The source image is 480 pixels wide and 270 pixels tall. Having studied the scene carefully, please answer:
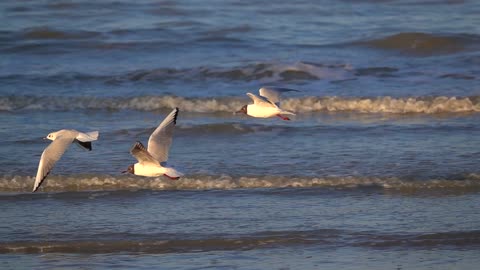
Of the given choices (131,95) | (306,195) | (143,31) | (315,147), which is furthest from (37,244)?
(143,31)

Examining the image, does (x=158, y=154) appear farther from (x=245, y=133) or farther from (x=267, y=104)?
(x=245, y=133)

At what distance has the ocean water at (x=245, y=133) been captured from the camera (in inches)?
324

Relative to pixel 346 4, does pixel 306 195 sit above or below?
below

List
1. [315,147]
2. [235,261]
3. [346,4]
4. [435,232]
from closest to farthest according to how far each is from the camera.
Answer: [235,261] → [435,232] → [315,147] → [346,4]

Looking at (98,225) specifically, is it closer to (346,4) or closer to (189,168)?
(189,168)

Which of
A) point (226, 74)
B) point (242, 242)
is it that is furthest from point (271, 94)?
point (226, 74)

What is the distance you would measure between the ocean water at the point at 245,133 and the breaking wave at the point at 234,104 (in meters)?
0.03

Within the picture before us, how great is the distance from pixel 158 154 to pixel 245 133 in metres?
3.09

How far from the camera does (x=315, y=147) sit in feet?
36.9

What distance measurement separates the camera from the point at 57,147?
30.1 ft

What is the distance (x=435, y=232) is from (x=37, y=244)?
2910 mm

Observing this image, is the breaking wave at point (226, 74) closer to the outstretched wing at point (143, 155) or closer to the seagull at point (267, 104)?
the seagull at point (267, 104)

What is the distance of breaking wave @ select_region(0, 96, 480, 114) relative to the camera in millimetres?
13219

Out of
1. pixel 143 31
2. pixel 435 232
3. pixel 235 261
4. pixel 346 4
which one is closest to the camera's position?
pixel 235 261
